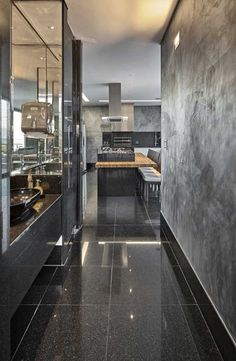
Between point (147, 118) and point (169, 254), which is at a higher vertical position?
point (147, 118)

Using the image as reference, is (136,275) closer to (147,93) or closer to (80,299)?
(80,299)

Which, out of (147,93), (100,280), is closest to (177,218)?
(100,280)

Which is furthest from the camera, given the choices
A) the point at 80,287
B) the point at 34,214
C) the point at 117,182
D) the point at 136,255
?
the point at 117,182

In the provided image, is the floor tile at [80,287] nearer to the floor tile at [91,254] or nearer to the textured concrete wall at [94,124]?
the floor tile at [91,254]

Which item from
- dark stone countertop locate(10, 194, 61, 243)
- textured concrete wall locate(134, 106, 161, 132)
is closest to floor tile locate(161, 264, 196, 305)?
dark stone countertop locate(10, 194, 61, 243)

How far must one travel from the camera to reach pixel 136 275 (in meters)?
3.62

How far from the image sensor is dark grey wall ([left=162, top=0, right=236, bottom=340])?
2.09m

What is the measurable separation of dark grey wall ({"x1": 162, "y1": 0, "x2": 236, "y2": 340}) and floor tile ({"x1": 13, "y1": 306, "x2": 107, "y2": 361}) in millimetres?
854

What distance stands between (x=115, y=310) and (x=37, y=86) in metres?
2.70

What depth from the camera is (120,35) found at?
5.29m

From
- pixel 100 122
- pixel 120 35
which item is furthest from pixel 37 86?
pixel 100 122

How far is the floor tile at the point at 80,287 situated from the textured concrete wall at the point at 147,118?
13365mm

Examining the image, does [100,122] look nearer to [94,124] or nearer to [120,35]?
[94,124]

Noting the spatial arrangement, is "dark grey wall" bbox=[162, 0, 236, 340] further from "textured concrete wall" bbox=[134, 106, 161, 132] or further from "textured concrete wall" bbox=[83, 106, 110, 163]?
"textured concrete wall" bbox=[134, 106, 161, 132]
